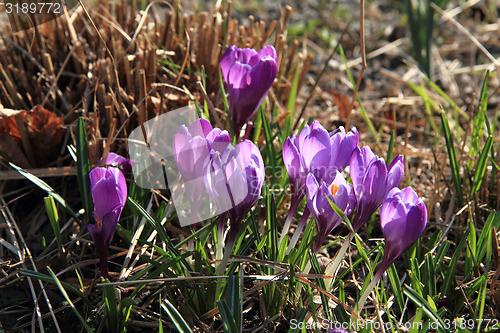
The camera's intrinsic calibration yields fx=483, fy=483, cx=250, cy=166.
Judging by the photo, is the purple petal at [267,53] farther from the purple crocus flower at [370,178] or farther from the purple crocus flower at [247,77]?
the purple crocus flower at [370,178]

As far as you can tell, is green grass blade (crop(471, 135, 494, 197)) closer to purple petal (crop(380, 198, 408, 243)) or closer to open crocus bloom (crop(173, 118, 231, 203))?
purple petal (crop(380, 198, 408, 243))

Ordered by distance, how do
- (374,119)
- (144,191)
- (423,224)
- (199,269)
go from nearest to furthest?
(423,224) < (199,269) < (144,191) < (374,119)

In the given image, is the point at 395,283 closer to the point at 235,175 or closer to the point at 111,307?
the point at 235,175

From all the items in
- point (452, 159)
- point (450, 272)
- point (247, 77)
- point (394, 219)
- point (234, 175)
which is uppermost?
point (247, 77)

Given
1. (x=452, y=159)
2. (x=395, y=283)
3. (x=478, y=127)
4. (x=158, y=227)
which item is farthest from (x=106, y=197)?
(x=478, y=127)

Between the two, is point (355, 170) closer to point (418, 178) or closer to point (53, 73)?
point (418, 178)

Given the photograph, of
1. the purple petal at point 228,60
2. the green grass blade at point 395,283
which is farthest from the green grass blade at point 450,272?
the purple petal at point 228,60

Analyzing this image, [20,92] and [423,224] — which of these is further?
[20,92]

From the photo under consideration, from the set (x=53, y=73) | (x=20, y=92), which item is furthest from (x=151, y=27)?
(x=20, y=92)
